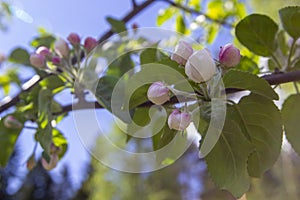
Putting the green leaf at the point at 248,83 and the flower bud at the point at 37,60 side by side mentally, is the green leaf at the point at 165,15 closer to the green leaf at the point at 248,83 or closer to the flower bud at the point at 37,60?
the flower bud at the point at 37,60

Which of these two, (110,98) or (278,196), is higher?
(110,98)

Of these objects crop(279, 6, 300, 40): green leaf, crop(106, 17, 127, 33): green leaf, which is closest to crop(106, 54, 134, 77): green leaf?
crop(106, 17, 127, 33): green leaf

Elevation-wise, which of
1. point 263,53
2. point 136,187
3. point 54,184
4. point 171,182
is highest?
point 263,53

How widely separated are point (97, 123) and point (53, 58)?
0.08m

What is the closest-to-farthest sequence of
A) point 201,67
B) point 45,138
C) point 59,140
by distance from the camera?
point 201,67, point 45,138, point 59,140

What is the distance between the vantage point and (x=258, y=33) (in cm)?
35

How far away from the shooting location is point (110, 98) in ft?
1.01

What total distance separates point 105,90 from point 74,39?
0.09 m

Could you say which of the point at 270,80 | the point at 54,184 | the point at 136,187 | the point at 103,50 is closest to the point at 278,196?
the point at 136,187

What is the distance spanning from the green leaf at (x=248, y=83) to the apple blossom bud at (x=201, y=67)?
15mm

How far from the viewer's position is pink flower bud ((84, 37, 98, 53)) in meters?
0.38

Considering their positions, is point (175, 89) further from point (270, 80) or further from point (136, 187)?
point (136, 187)

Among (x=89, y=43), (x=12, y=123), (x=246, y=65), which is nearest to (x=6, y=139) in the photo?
(x=12, y=123)

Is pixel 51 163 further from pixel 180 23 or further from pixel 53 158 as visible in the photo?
pixel 180 23
